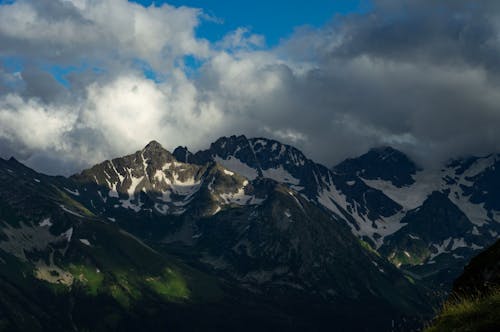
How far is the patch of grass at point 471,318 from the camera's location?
18.6 m

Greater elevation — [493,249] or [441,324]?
[493,249]

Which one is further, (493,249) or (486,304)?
(493,249)

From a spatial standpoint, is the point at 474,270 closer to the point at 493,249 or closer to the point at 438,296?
the point at 493,249

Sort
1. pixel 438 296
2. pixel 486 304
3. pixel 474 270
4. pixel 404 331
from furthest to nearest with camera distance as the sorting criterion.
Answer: pixel 474 270, pixel 438 296, pixel 404 331, pixel 486 304

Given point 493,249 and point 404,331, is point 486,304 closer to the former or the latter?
point 404,331

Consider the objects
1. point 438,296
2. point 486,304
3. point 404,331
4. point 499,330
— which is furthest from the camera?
point 438,296

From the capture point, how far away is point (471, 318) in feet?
63.9

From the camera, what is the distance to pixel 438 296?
2481 cm

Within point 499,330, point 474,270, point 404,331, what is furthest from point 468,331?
point 474,270

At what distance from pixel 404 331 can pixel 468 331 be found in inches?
150

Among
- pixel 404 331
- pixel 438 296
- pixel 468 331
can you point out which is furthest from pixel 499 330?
pixel 438 296

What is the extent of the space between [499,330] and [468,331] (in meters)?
0.88

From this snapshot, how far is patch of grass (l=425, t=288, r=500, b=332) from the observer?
18.6 m

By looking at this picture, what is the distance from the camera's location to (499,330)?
18.1 m
